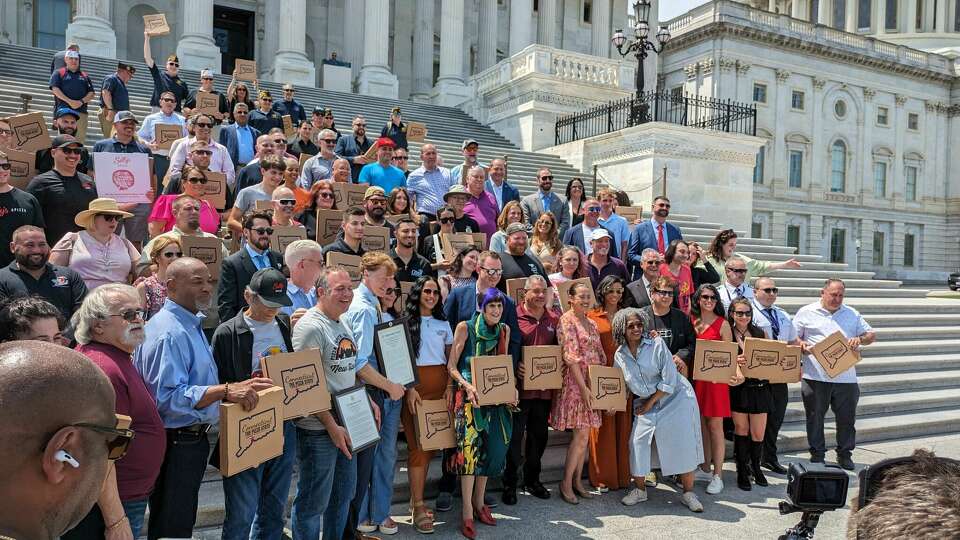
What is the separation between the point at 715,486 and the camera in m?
7.14

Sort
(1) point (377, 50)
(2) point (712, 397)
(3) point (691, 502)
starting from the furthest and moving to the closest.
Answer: (1) point (377, 50) → (2) point (712, 397) → (3) point (691, 502)

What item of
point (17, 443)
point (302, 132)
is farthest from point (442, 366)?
point (302, 132)

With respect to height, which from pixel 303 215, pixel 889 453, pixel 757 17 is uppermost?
pixel 757 17

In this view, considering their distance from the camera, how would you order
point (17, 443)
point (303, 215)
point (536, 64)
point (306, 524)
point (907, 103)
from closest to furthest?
1. point (17, 443)
2. point (306, 524)
3. point (303, 215)
4. point (536, 64)
5. point (907, 103)

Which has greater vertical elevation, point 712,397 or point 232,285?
point 232,285

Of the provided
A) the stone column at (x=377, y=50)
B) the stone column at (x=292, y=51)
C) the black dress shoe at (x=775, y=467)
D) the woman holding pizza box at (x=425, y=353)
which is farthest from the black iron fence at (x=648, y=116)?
the woman holding pizza box at (x=425, y=353)

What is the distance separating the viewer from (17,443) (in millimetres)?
1396

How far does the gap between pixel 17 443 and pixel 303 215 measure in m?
7.40

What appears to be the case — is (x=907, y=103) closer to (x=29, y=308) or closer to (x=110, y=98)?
(x=110, y=98)

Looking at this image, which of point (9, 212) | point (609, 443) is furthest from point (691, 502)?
point (9, 212)

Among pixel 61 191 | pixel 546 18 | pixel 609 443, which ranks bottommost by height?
pixel 609 443

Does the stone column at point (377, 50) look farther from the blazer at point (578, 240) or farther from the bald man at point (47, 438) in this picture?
the bald man at point (47, 438)

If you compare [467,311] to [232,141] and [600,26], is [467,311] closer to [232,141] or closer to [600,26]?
[232,141]

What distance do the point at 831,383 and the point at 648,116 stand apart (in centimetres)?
1099
